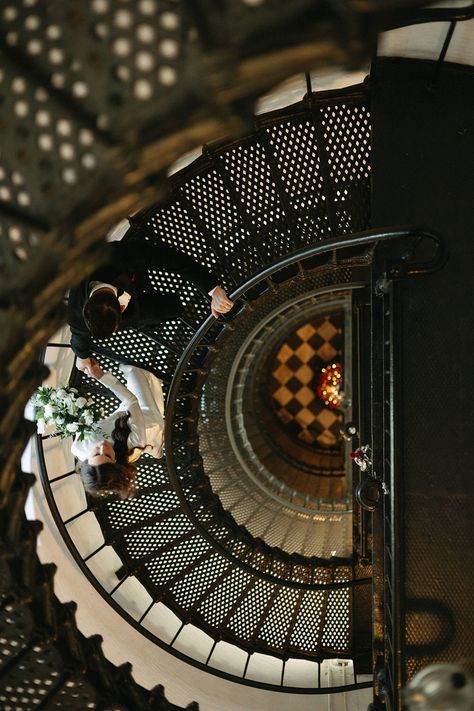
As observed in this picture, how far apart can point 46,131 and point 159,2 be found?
355mm

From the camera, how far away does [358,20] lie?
101 cm

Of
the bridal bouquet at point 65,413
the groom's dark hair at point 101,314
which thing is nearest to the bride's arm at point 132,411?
the bridal bouquet at point 65,413

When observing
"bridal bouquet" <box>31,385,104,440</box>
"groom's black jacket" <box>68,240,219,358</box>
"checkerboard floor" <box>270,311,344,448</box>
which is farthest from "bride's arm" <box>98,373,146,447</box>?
"checkerboard floor" <box>270,311,344,448</box>

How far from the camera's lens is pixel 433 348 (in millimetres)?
3154

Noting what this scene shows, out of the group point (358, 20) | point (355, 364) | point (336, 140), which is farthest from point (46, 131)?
point (355, 364)

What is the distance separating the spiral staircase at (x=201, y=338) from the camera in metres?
1.17

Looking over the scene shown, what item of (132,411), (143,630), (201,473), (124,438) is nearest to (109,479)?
(124,438)

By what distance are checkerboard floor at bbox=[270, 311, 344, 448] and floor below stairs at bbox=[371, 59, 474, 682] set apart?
406 cm

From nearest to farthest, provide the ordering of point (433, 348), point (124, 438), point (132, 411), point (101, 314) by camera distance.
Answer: point (101, 314) < point (433, 348) < point (124, 438) < point (132, 411)

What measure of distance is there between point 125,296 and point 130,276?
11cm

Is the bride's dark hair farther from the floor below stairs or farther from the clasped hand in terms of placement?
the floor below stairs

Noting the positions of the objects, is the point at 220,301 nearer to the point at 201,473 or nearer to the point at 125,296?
the point at 125,296

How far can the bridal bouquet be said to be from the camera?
3.34 m

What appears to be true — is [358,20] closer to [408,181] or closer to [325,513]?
[408,181]
